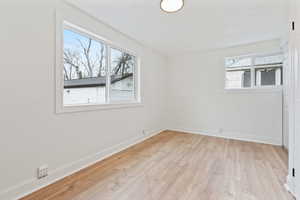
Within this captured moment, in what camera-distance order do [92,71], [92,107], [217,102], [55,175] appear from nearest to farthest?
[55,175]
[92,107]
[92,71]
[217,102]

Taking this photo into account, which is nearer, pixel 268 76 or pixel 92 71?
pixel 92 71

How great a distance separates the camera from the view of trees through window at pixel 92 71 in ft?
7.45

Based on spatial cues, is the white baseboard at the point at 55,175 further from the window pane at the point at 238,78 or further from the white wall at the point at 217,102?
the window pane at the point at 238,78

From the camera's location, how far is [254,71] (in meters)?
3.65

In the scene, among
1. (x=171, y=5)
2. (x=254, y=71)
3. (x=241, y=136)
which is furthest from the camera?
(x=241, y=136)

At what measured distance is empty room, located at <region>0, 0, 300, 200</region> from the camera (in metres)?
1.62

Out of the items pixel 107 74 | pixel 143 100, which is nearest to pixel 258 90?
pixel 143 100

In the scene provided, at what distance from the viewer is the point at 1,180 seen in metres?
1.47

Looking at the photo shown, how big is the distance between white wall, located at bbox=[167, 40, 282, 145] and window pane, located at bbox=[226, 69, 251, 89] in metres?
0.16

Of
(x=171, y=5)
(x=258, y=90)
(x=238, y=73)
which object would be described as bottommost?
(x=258, y=90)

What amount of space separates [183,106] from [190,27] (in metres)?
2.45

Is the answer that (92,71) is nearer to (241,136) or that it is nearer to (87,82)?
(87,82)

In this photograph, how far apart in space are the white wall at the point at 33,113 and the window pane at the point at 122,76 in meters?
0.72

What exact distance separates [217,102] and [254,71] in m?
1.13
